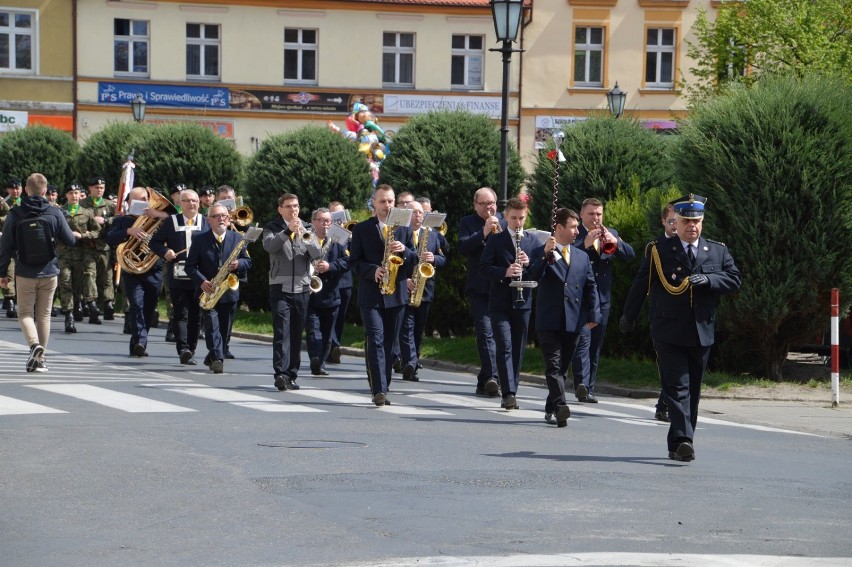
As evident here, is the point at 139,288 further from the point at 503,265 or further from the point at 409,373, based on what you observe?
the point at 503,265

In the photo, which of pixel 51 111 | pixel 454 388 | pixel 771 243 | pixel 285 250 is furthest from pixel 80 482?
pixel 51 111

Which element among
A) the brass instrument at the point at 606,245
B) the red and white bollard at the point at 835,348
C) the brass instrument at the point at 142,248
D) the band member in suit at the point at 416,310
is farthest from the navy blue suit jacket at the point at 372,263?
the brass instrument at the point at 142,248

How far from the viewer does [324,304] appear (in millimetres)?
18156

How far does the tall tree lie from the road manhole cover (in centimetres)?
2608

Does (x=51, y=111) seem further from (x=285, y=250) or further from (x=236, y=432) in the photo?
(x=236, y=432)

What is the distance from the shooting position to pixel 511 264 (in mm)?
14367

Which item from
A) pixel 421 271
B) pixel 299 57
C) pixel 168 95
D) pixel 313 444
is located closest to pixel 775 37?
pixel 299 57

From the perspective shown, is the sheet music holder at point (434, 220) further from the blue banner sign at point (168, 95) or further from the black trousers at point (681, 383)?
the blue banner sign at point (168, 95)

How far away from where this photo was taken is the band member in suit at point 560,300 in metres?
13.4

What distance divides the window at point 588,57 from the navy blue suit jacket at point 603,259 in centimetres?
3689

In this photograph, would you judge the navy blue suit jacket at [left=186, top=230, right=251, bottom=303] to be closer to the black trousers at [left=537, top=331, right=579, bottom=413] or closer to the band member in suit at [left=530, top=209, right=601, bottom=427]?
the band member in suit at [left=530, top=209, right=601, bottom=427]

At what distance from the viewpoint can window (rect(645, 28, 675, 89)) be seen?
5259cm

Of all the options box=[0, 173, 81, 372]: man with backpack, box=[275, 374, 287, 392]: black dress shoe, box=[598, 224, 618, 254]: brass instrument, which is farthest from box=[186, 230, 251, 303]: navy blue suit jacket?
box=[598, 224, 618, 254]: brass instrument

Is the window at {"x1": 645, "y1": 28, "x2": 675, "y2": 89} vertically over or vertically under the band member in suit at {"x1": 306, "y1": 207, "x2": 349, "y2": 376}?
over
